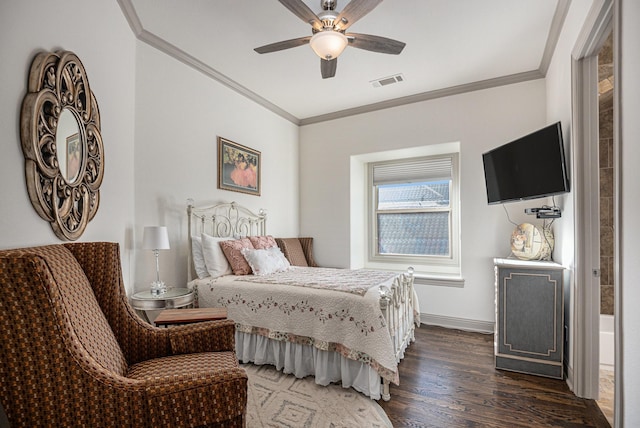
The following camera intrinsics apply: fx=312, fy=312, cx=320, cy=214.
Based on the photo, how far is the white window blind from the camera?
4332 mm

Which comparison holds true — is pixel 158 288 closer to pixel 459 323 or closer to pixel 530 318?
pixel 530 318

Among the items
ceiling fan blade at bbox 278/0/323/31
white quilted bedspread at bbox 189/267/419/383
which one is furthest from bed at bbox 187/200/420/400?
ceiling fan blade at bbox 278/0/323/31

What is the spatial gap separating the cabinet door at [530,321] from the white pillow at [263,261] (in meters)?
2.09

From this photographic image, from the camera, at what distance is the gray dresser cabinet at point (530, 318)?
245cm

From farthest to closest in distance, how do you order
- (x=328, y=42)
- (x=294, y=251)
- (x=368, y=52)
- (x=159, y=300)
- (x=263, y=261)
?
1. (x=294, y=251)
2. (x=263, y=261)
3. (x=368, y=52)
4. (x=159, y=300)
5. (x=328, y=42)

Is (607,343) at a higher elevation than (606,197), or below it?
below

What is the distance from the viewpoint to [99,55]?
210cm

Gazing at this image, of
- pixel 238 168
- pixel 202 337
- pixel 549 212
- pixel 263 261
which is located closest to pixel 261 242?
pixel 263 261

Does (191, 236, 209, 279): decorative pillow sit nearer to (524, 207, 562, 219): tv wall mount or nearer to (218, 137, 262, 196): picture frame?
(218, 137, 262, 196): picture frame

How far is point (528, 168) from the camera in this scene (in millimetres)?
2691

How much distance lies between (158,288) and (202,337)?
40.4 inches

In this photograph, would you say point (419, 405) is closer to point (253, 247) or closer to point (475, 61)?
point (253, 247)

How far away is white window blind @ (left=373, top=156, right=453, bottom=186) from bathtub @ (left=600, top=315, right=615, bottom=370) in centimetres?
224

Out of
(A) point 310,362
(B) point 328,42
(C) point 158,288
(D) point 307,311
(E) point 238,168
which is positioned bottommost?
(A) point 310,362
